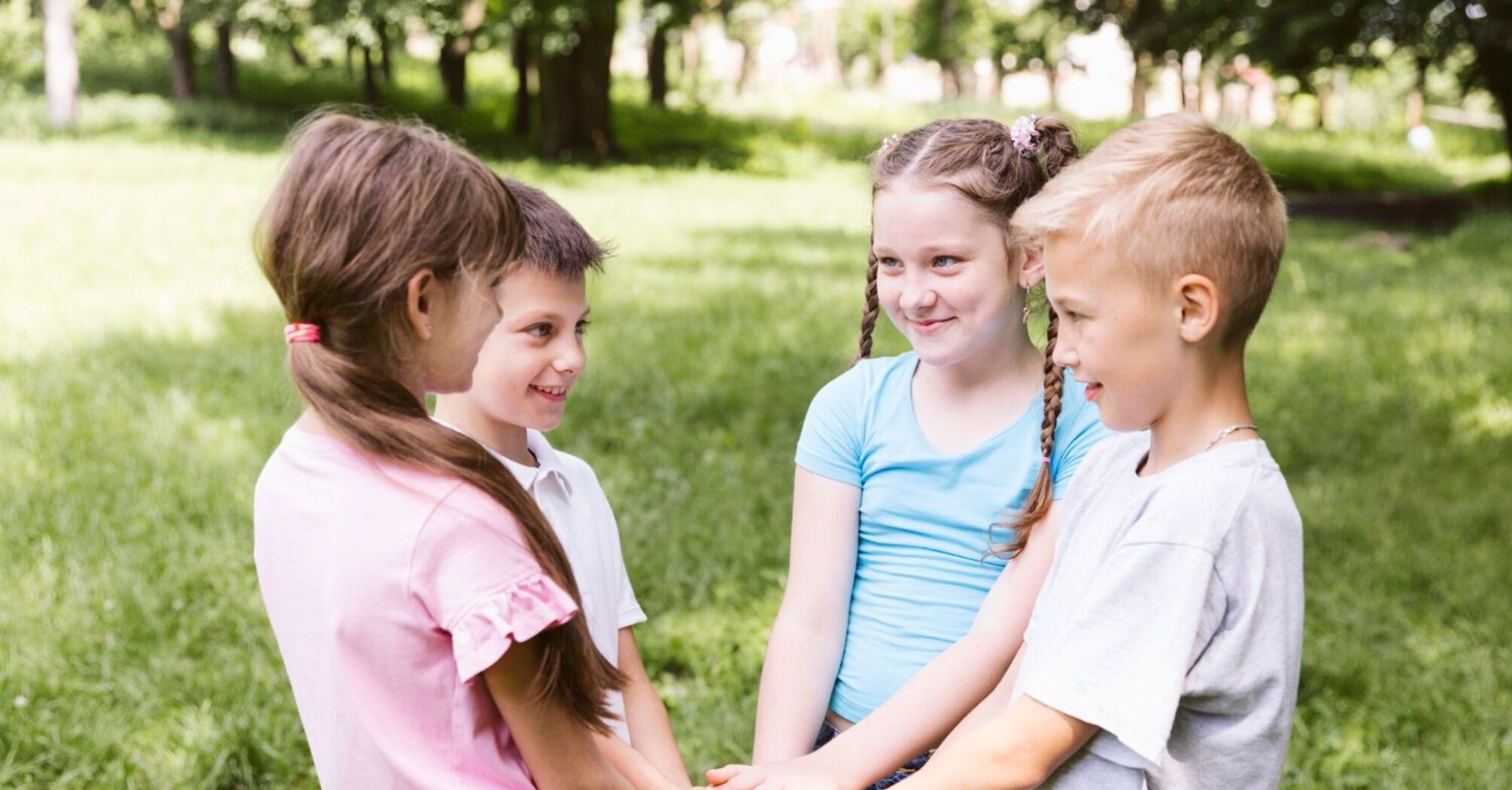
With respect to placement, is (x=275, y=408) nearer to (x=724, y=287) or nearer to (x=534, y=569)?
(x=724, y=287)

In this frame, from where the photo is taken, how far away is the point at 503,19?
734 inches

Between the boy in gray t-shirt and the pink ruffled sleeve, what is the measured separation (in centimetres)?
56

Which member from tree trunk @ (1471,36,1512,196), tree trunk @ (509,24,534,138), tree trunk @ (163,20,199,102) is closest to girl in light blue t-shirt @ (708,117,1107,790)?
tree trunk @ (1471,36,1512,196)

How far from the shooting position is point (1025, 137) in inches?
87.4

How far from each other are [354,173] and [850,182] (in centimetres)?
1781

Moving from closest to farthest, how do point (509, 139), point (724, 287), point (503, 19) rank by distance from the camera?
point (724, 287) < point (503, 19) < point (509, 139)

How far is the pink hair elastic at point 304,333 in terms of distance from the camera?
60.6 inches

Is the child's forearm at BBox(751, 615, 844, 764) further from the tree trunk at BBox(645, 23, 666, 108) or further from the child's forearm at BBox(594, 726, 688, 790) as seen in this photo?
the tree trunk at BBox(645, 23, 666, 108)

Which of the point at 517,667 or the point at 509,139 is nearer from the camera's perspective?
the point at 517,667

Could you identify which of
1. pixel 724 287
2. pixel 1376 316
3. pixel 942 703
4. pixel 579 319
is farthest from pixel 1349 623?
pixel 724 287

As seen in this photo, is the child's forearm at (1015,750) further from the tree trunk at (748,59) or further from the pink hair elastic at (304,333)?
the tree trunk at (748,59)

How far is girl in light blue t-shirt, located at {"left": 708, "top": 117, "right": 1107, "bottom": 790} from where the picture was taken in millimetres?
2094

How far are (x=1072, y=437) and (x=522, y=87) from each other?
72.7ft

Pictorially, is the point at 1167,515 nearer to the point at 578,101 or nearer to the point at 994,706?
the point at 994,706
